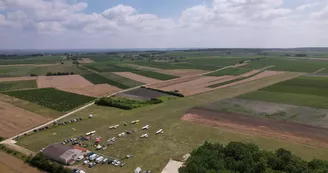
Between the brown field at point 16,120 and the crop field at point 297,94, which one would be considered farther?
the crop field at point 297,94

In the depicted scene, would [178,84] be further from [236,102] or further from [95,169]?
[95,169]

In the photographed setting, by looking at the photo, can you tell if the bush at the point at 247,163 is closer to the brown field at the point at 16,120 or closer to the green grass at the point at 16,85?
the brown field at the point at 16,120

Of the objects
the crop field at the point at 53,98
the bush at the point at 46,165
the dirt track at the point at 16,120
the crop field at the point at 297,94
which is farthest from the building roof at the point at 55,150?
the crop field at the point at 297,94

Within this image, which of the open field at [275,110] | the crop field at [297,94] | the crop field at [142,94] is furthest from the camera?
the crop field at [142,94]

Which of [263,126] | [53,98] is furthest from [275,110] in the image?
[53,98]

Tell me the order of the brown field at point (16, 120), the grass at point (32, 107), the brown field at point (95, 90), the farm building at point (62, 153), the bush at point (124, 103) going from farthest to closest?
the brown field at point (95, 90) < the bush at point (124, 103) < the grass at point (32, 107) < the brown field at point (16, 120) < the farm building at point (62, 153)

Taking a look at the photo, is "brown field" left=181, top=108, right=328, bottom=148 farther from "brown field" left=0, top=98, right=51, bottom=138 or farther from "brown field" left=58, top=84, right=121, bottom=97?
"brown field" left=58, top=84, right=121, bottom=97

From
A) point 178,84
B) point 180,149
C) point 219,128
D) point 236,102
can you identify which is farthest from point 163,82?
point 180,149
